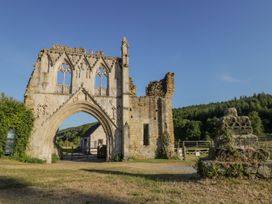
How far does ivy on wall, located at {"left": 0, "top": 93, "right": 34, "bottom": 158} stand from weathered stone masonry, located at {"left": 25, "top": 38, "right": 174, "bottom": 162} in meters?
0.71

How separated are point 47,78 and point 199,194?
17.6 meters

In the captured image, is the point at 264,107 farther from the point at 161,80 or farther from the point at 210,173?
the point at 210,173

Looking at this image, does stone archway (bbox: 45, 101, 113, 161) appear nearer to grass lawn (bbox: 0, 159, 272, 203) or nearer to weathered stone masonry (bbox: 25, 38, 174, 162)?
weathered stone masonry (bbox: 25, 38, 174, 162)

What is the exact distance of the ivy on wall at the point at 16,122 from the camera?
1792 centimetres

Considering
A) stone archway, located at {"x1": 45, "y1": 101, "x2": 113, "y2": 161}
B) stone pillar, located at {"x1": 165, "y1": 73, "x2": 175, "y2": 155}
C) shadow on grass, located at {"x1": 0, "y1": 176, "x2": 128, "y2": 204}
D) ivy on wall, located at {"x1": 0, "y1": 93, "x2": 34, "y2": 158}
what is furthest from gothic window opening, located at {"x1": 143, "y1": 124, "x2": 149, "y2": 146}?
shadow on grass, located at {"x1": 0, "y1": 176, "x2": 128, "y2": 204}

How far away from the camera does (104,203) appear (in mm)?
5297

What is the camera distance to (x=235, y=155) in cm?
748

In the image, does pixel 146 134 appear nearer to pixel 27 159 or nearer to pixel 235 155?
pixel 27 159

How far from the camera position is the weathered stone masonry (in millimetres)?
19969

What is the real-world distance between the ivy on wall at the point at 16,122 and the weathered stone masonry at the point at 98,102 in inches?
27.8

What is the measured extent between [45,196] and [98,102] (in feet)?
51.4

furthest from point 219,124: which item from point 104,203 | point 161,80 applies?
point 161,80

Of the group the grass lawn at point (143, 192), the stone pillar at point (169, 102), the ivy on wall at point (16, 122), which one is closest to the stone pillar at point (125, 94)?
the stone pillar at point (169, 102)

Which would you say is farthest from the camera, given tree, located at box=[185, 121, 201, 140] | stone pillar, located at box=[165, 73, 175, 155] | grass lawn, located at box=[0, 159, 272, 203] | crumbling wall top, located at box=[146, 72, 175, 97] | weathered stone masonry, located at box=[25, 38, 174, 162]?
tree, located at box=[185, 121, 201, 140]
